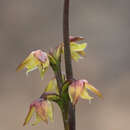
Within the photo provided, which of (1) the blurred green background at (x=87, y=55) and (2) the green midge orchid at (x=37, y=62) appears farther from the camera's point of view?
(1) the blurred green background at (x=87, y=55)

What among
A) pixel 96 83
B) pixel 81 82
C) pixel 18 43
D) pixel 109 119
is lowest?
pixel 109 119

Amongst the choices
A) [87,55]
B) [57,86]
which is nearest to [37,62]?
[57,86]

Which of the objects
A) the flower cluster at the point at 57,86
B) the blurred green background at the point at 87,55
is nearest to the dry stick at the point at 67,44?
the flower cluster at the point at 57,86

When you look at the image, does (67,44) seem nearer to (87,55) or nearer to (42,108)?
(42,108)

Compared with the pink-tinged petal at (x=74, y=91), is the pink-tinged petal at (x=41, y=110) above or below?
below

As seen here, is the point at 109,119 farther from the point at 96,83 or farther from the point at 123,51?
the point at 123,51

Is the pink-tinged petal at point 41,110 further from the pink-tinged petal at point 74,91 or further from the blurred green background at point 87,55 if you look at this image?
the blurred green background at point 87,55

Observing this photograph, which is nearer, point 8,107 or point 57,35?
point 8,107

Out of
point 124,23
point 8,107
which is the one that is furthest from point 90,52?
point 8,107

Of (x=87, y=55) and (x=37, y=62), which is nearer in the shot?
(x=37, y=62)
